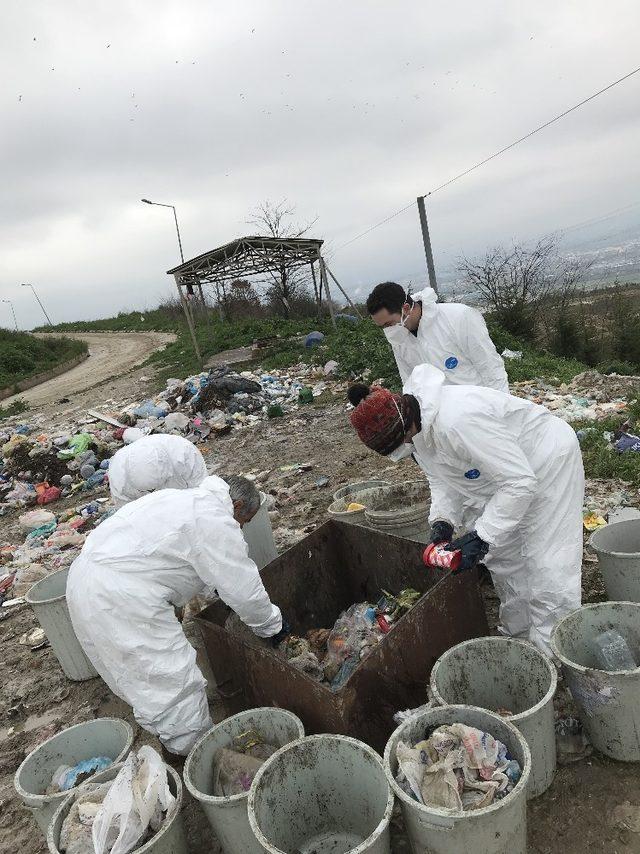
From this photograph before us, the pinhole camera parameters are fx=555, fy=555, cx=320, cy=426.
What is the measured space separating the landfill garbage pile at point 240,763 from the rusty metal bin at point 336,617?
187 mm

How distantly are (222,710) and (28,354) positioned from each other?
2265 cm

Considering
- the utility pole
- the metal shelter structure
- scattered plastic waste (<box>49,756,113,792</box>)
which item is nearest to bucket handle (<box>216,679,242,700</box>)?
scattered plastic waste (<box>49,756,113,792</box>)

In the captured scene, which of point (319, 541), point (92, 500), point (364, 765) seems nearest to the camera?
point (364, 765)

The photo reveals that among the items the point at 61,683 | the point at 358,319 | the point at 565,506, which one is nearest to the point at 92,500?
the point at 61,683

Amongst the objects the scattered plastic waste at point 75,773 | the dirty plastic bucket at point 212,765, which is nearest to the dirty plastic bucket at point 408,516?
the dirty plastic bucket at point 212,765

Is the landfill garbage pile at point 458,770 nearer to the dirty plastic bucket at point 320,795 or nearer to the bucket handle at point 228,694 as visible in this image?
the dirty plastic bucket at point 320,795

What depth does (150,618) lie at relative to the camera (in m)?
2.50

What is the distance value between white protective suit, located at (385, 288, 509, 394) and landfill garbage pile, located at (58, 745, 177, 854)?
285cm

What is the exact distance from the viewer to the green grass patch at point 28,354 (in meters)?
20.3

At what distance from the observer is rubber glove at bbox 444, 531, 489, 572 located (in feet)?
8.14

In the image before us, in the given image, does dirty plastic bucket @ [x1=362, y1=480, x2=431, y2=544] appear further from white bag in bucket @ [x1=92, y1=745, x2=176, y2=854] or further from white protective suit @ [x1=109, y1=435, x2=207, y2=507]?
white bag in bucket @ [x1=92, y1=745, x2=176, y2=854]

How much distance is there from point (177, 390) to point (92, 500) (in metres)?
4.55

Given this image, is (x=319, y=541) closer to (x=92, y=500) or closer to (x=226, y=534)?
(x=226, y=534)

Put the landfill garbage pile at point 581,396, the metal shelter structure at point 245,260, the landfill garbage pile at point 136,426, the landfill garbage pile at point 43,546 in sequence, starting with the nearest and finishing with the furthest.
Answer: the landfill garbage pile at point 43,546, the landfill garbage pile at point 581,396, the landfill garbage pile at point 136,426, the metal shelter structure at point 245,260
